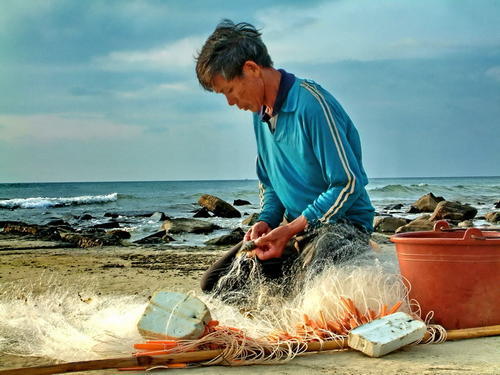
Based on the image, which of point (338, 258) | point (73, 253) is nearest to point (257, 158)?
point (338, 258)

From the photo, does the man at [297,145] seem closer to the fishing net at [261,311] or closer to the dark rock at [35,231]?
the fishing net at [261,311]

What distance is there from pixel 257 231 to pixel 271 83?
3.48ft

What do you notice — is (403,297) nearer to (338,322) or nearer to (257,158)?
(338,322)

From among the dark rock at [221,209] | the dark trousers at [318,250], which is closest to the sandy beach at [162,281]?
the dark trousers at [318,250]

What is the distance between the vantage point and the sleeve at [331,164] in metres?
3.72

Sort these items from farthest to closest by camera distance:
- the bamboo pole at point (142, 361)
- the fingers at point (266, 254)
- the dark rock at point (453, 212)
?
the dark rock at point (453, 212) → the fingers at point (266, 254) → the bamboo pole at point (142, 361)

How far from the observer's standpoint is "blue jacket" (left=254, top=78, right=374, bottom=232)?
3.73 metres

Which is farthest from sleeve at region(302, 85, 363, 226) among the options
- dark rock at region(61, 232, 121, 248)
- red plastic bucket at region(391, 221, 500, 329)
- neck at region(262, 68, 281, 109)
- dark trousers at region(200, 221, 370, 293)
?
dark rock at region(61, 232, 121, 248)

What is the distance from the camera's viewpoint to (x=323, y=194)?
3.80 m

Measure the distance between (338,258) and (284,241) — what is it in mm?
362

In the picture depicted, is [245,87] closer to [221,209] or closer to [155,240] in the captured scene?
[155,240]

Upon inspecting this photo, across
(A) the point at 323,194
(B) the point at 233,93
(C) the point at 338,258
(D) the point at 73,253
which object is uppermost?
(B) the point at 233,93

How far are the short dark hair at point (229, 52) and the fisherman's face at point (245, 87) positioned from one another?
3 centimetres

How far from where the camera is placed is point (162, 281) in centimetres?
618
